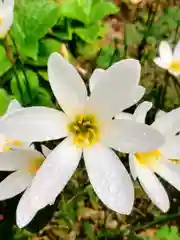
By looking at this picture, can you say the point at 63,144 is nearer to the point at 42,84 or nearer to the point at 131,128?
the point at 131,128

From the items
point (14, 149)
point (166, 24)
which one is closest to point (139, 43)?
point (166, 24)

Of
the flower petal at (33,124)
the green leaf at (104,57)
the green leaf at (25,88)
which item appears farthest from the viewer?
the green leaf at (104,57)

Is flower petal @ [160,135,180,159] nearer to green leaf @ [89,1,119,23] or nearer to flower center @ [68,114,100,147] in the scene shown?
flower center @ [68,114,100,147]

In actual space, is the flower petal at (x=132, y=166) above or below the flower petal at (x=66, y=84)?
below

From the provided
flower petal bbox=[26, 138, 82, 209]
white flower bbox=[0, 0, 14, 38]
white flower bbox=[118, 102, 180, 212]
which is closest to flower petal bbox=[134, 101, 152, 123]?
white flower bbox=[118, 102, 180, 212]

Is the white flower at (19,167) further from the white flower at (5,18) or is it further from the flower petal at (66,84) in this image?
the white flower at (5,18)

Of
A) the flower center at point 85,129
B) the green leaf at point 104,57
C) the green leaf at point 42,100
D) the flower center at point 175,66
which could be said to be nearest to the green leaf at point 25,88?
the green leaf at point 42,100
